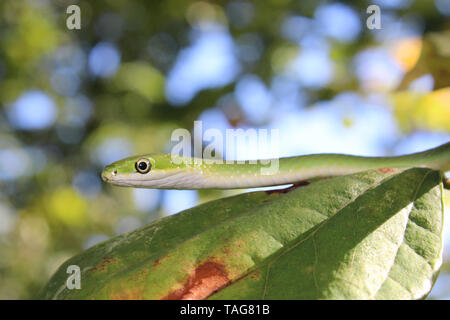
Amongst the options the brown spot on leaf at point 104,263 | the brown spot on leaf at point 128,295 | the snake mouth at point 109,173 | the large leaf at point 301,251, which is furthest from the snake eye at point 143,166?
the brown spot on leaf at point 128,295

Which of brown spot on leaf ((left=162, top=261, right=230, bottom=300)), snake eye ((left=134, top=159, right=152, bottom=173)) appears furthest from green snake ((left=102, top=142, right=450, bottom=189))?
brown spot on leaf ((left=162, top=261, right=230, bottom=300))

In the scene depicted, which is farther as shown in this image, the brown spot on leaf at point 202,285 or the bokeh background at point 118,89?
the bokeh background at point 118,89

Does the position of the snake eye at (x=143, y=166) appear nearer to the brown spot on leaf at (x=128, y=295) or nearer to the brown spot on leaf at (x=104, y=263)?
the brown spot on leaf at (x=104, y=263)

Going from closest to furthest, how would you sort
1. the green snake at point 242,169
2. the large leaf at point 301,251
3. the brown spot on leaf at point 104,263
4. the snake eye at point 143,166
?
the large leaf at point 301,251
the brown spot on leaf at point 104,263
the green snake at point 242,169
the snake eye at point 143,166

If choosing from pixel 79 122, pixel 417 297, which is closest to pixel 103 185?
pixel 79 122

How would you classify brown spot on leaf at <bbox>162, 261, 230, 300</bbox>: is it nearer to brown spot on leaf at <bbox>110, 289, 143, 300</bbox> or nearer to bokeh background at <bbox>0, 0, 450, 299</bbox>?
brown spot on leaf at <bbox>110, 289, 143, 300</bbox>

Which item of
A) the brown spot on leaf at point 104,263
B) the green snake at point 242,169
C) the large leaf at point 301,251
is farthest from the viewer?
the green snake at point 242,169

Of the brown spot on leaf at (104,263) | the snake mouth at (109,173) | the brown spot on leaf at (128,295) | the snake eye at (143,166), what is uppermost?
the snake eye at (143,166)
